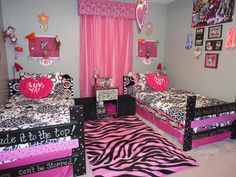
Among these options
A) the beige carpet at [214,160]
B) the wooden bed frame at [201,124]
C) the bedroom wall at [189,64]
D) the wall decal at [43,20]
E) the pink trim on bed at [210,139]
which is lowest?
the beige carpet at [214,160]

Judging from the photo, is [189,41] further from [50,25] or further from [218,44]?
Answer: [50,25]

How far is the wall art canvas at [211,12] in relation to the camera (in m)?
2.76

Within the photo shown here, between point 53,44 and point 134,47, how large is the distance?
1791mm

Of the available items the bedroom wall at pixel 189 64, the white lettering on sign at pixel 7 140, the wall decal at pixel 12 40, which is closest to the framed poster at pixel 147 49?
the bedroom wall at pixel 189 64

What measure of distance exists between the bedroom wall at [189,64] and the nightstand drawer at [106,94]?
1.64 m

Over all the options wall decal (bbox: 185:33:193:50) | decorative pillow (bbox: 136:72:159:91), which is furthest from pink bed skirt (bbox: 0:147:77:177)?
wall decal (bbox: 185:33:193:50)

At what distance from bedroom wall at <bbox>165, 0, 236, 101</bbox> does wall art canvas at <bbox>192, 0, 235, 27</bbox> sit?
0.12m

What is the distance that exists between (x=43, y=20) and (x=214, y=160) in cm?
362

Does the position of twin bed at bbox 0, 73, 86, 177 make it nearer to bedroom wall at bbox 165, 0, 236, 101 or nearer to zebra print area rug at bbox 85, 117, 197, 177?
zebra print area rug at bbox 85, 117, 197, 177

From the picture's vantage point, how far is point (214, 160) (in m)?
2.08

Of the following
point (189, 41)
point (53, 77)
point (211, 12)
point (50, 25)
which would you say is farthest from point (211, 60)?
point (50, 25)

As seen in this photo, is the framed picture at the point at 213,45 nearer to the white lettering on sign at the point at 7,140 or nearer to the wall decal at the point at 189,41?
the wall decal at the point at 189,41

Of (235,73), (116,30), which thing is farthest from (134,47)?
(235,73)

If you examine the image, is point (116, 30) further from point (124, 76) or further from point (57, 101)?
point (57, 101)
